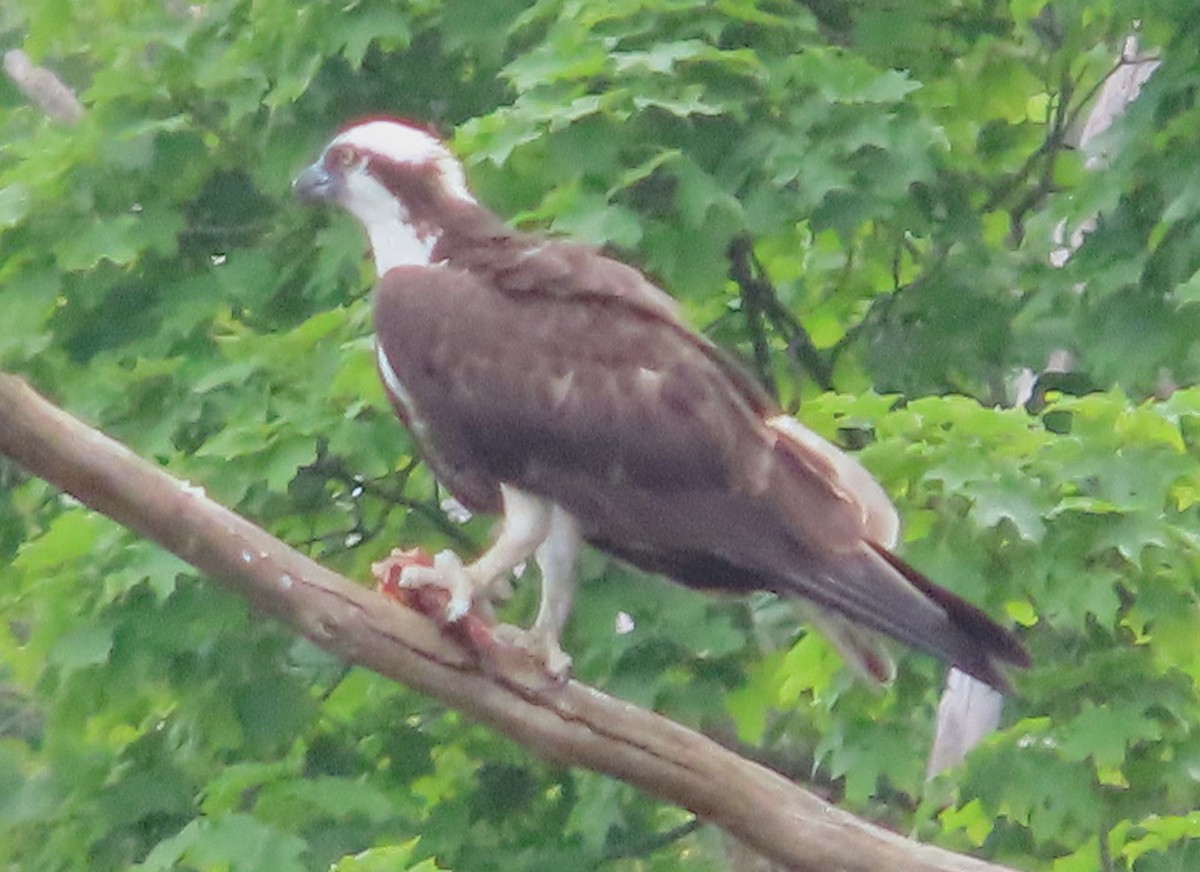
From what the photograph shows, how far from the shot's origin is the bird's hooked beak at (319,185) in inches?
153

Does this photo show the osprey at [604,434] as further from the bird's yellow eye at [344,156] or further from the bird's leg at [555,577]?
the bird's yellow eye at [344,156]

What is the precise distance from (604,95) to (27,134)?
2.56 m

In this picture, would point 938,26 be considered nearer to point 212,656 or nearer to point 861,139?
point 861,139

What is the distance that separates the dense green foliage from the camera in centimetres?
411

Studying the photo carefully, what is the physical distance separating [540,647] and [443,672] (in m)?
0.27

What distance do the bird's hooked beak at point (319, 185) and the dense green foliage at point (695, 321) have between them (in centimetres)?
39

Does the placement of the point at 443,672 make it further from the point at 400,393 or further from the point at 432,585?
the point at 400,393

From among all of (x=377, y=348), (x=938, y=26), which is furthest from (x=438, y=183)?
(x=938, y=26)

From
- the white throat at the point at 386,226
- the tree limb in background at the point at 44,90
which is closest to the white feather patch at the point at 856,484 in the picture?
the white throat at the point at 386,226

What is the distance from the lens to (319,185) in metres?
3.92

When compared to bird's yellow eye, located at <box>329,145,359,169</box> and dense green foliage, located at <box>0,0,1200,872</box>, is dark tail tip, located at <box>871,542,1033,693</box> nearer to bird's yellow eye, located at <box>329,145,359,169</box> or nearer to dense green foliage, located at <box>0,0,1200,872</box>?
dense green foliage, located at <box>0,0,1200,872</box>

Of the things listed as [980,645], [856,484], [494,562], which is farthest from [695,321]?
[980,645]

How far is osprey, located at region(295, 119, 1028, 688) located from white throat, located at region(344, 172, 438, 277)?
6 cm

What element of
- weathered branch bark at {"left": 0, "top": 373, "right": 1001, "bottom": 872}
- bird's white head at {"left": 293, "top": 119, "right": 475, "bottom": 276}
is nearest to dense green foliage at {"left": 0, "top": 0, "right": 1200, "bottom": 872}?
bird's white head at {"left": 293, "top": 119, "right": 475, "bottom": 276}
